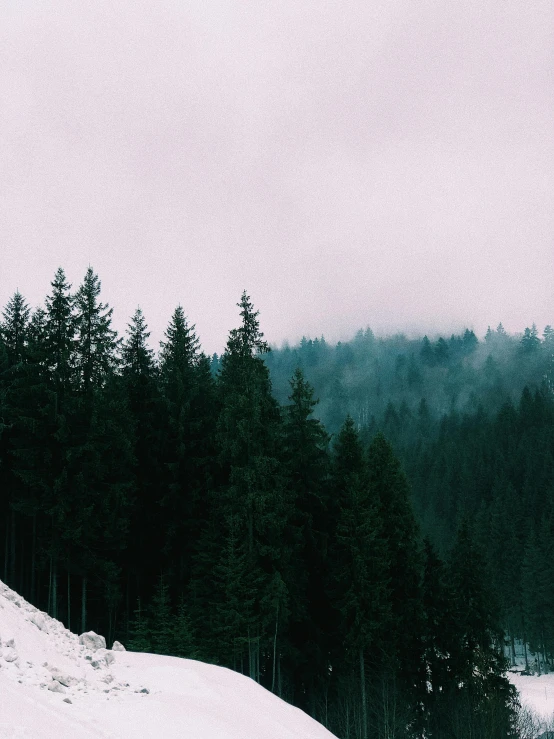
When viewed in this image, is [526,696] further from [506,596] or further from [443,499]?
[443,499]

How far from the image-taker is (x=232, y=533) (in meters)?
26.1

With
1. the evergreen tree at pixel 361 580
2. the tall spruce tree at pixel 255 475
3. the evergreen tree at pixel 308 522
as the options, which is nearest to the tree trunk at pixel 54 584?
the tall spruce tree at pixel 255 475

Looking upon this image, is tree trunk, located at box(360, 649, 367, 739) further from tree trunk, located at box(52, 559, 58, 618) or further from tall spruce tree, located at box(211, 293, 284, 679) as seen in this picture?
tree trunk, located at box(52, 559, 58, 618)

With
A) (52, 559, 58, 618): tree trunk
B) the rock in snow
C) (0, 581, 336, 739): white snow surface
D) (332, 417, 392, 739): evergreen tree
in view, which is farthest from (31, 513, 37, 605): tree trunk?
(332, 417, 392, 739): evergreen tree

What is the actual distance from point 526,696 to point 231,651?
3954 cm

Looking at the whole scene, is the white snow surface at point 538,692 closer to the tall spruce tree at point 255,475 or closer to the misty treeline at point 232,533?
the misty treeline at point 232,533

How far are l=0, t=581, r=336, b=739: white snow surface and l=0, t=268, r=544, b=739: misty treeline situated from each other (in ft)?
37.2

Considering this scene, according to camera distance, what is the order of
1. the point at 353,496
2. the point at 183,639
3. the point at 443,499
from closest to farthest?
the point at 183,639 < the point at 353,496 < the point at 443,499

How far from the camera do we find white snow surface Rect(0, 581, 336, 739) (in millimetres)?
8188

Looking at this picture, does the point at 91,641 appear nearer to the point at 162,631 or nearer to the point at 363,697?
the point at 162,631

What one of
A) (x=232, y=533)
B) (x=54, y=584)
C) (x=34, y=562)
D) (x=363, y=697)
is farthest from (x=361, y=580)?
(x=34, y=562)

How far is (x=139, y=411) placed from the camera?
32.2 meters

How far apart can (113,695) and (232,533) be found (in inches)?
611

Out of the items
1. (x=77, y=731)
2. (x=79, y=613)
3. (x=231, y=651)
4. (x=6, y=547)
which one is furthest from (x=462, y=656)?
(x=77, y=731)
